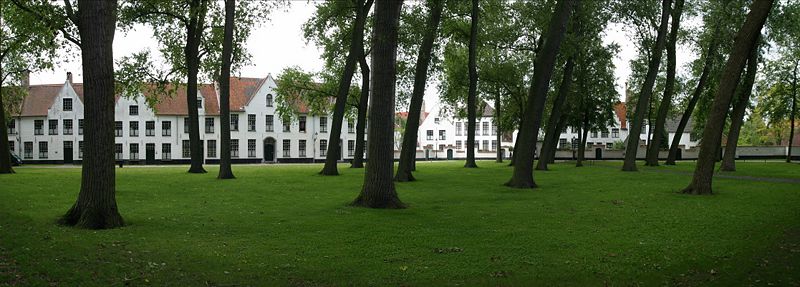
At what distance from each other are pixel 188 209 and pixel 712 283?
440 inches

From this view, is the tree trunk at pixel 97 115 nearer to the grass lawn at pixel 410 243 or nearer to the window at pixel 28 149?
the grass lawn at pixel 410 243

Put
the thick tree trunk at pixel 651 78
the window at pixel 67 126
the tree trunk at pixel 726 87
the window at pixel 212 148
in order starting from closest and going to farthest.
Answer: the tree trunk at pixel 726 87 < the thick tree trunk at pixel 651 78 < the window at pixel 67 126 < the window at pixel 212 148

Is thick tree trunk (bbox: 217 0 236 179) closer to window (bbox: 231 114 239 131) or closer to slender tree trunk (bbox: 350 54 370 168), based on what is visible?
slender tree trunk (bbox: 350 54 370 168)

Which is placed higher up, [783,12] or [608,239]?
[783,12]

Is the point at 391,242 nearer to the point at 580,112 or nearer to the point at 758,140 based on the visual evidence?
the point at 580,112

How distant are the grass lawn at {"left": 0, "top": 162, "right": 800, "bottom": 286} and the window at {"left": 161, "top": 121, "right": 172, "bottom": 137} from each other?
52.4 meters

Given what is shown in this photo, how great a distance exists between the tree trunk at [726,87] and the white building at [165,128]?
50.1 meters

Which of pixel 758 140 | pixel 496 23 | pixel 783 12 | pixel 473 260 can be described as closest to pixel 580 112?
pixel 496 23

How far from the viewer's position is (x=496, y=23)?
38594 mm

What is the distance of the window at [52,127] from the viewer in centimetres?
6438

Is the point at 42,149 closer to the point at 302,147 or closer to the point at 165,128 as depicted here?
the point at 165,128

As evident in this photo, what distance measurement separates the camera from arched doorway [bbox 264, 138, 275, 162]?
70.8 metres

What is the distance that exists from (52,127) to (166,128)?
1192 centimetres

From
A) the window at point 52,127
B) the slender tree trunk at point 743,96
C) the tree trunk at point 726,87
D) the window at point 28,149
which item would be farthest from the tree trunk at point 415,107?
the window at point 28,149
